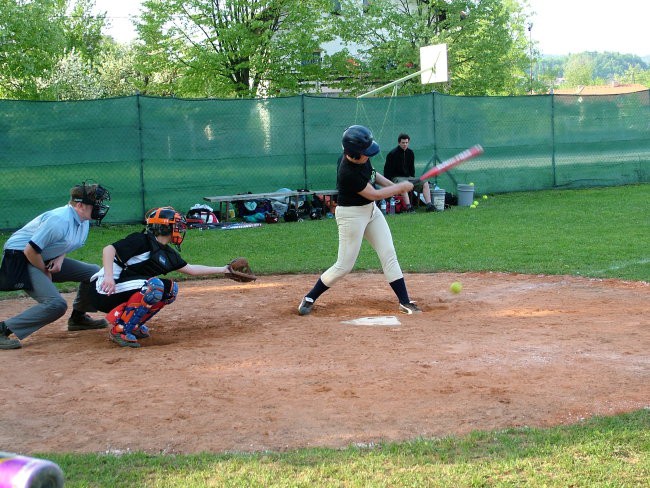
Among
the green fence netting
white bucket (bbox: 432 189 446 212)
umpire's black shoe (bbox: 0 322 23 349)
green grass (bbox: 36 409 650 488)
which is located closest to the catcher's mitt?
umpire's black shoe (bbox: 0 322 23 349)

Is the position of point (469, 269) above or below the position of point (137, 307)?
below

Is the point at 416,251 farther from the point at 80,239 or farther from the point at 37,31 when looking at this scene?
the point at 37,31

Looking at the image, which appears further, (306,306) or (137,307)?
(306,306)

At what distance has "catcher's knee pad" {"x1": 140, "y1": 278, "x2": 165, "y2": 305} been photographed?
639 cm

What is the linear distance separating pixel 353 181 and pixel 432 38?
23419mm

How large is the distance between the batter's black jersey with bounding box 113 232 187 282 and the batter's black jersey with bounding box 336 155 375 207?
5.68 ft

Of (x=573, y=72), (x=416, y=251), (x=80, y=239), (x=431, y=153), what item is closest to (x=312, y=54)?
(x=431, y=153)

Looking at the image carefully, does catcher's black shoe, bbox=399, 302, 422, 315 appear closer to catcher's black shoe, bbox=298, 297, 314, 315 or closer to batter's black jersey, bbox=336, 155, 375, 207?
catcher's black shoe, bbox=298, 297, 314, 315

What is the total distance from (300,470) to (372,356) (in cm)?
219

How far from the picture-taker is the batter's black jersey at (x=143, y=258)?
652cm

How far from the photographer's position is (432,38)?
1149 inches

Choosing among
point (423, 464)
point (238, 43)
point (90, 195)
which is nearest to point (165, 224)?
point (90, 195)

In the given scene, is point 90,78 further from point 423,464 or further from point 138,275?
point 423,464

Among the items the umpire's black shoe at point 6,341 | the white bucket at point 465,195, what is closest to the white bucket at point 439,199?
the white bucket at point 465,195
